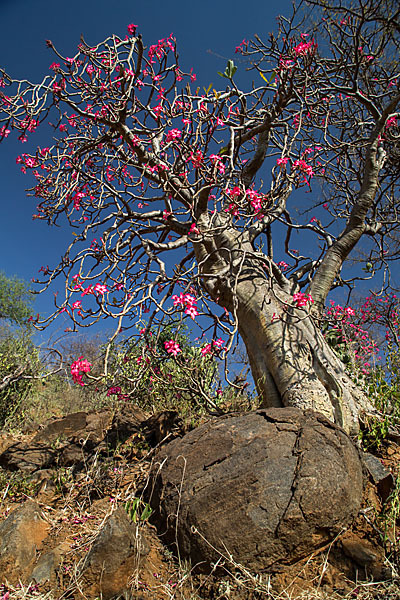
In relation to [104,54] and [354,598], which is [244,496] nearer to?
[354,598]

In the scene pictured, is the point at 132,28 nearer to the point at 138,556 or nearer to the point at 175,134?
the point at 175,134

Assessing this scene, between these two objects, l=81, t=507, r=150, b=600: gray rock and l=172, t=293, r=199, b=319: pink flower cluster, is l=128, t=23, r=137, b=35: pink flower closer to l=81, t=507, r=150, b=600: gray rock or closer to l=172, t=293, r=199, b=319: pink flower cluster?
l=172, t=293, r=199, b=319: pink flower cluster

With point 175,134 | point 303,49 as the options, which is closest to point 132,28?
point 175,134

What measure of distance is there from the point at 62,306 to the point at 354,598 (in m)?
2.79

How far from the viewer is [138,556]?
204cm

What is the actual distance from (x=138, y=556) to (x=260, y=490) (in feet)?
2.57

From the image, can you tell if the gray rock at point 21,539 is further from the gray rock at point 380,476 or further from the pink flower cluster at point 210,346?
the gray rock at point 380,476

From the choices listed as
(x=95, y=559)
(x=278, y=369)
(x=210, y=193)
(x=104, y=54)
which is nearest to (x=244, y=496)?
(x=95, y=559)

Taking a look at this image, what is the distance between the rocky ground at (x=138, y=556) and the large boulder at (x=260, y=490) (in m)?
0.07

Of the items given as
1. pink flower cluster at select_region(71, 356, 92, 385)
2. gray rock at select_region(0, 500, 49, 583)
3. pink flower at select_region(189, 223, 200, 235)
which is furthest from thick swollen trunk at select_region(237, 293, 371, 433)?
gray rock at select_region(0, 500, 49, 583)

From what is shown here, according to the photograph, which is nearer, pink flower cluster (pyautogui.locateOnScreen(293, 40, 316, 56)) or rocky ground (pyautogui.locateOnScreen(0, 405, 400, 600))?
rocky ground (pyautogui.locateOnScreen(0, 405, 400, 600))

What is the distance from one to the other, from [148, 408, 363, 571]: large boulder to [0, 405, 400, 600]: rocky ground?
7cm

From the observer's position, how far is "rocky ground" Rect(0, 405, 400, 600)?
6.28 ft

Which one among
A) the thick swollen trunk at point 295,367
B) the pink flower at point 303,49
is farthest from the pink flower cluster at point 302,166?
the pink flower at point 303,49
